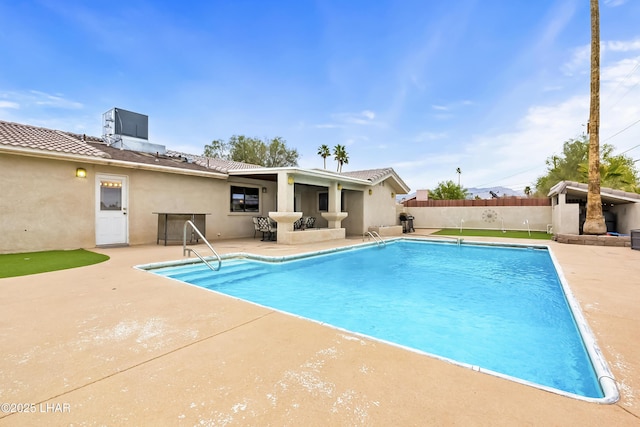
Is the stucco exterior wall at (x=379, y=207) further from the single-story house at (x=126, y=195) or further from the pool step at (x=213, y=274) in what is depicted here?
the pool step at (x=213, y=274)

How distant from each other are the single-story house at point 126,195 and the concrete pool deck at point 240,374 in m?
→ 6.63

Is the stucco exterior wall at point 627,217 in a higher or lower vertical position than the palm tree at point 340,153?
lower

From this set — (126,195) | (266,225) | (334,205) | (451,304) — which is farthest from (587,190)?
(126,195)

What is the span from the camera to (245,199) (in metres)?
15.8

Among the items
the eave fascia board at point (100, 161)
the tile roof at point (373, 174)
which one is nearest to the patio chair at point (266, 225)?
the eave fascia board at point (100, 161)

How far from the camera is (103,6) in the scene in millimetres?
13391

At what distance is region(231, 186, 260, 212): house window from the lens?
50.0ft

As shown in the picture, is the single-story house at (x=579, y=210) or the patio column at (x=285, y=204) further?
the single-story house at (x=579, y=210)

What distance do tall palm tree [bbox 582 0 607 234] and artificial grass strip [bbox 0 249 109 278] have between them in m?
19.0

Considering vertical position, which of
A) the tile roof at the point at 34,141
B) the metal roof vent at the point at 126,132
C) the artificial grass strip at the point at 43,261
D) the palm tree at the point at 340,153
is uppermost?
the palm tree at the point at 340,153

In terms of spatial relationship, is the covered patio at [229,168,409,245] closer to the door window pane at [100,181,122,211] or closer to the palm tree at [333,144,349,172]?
the door window pane at [100,181,122,211]

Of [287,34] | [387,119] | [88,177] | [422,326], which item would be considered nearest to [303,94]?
[287,34]

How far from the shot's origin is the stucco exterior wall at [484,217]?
794 inches

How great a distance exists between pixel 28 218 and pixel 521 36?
22.7 metres
